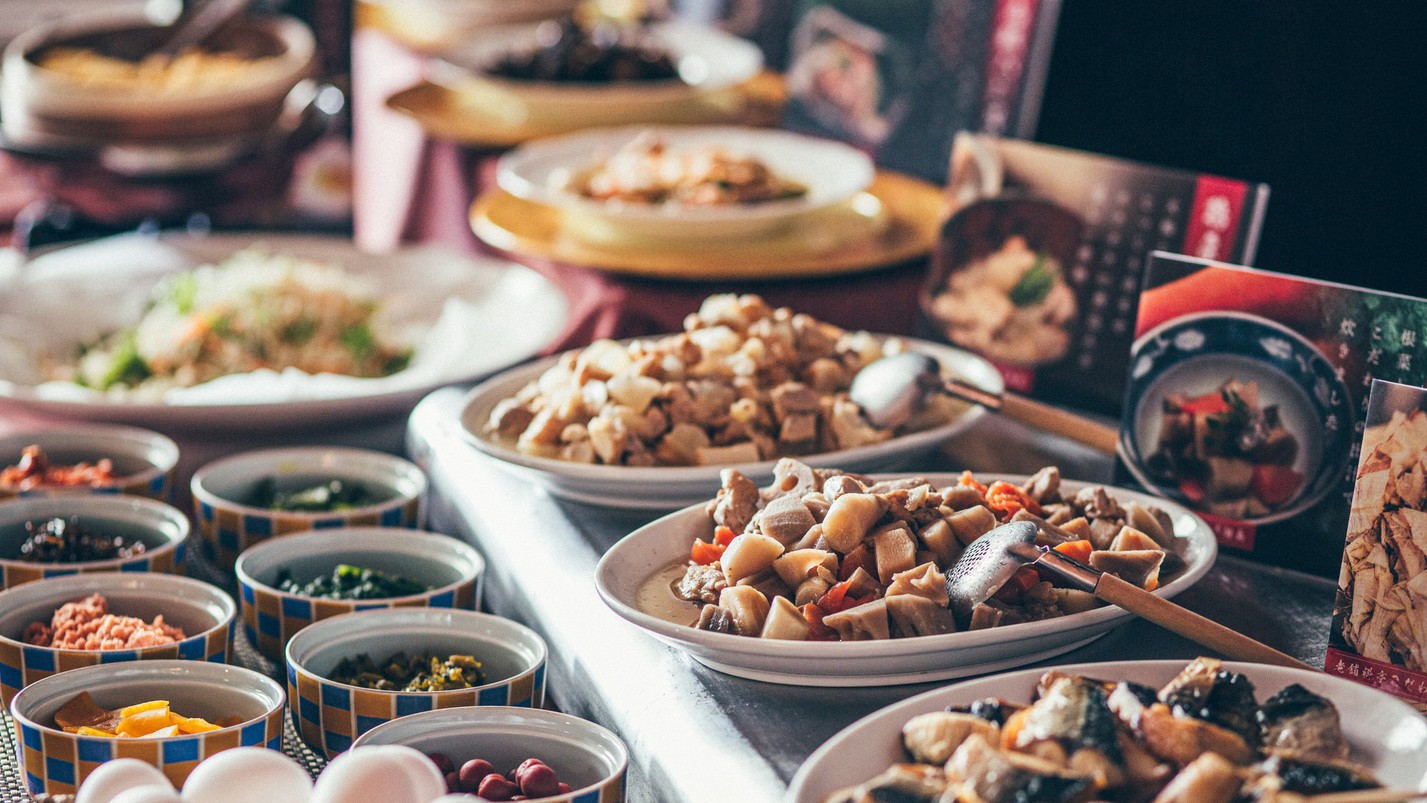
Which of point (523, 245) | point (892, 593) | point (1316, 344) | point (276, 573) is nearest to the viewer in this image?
point (892, 593)

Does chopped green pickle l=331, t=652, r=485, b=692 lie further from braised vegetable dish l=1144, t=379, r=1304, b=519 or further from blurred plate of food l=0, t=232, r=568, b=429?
blurred plate of food l=0, t=232, r=568, b=429

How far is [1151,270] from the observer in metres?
1.28

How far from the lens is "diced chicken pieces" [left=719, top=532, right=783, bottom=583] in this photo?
3.41ft

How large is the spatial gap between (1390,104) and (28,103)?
308 centimetres

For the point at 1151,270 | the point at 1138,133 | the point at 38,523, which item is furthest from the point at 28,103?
the point at 1151,270

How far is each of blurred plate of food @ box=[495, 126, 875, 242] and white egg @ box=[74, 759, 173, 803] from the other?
1264 millimetres

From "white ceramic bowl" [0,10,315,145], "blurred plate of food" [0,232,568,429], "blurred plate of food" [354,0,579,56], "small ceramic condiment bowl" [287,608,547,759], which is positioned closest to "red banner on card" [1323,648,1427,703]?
"small ceramic condiment bowl" [287,608,547,759]

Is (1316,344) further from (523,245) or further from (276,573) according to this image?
(523,245)

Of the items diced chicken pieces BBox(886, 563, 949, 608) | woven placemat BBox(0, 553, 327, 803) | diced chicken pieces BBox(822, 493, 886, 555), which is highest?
diced chicken pieces BBox(822, 493, 886, 555)

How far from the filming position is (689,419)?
4.45ft

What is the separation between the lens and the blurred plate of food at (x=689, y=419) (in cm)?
132

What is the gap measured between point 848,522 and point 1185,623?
26 cm

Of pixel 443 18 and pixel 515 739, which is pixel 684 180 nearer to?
pixel 515 739

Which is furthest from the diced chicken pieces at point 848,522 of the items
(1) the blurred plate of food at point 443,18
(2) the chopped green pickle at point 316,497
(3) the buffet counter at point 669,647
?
(1) the blurred plate of food at point 443,18
